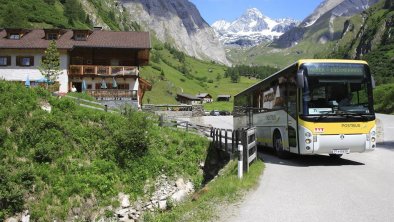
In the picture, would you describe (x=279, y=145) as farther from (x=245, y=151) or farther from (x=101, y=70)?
(x=101, y=70)

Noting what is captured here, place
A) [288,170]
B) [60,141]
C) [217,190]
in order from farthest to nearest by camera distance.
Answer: [60,141] → [288,170] → [217,190]

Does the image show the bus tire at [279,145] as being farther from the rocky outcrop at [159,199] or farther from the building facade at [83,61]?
the building facade at [83,61]

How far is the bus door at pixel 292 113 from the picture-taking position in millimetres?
16344

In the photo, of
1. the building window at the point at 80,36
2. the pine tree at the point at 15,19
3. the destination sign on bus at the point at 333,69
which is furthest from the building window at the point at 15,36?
the destination sign on bus at the point at 333,69

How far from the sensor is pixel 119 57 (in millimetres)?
49781

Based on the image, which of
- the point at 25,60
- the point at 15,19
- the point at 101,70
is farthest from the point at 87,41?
the point at 15,19

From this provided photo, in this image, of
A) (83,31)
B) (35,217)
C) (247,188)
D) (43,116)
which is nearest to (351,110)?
(247,188)

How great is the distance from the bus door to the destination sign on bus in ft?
3.38

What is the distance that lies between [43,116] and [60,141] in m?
2.02

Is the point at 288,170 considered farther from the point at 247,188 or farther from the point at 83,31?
→ the point at 83,31

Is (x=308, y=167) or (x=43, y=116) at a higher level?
(x=43, y=116)

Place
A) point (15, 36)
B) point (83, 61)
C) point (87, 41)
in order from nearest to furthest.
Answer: point (83, 61) < point (87, 41) < point (15, 36)

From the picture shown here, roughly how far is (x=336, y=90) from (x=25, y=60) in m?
43.0

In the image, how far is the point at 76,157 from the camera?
20.6 m
